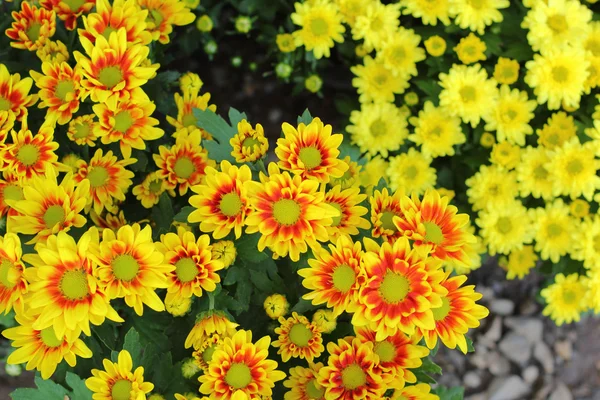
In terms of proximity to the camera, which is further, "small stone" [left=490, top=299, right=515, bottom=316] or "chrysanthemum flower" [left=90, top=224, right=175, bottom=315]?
"small stone" [left=490, top=299, right=515, bottom=316]

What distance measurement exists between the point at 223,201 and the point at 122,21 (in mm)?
640

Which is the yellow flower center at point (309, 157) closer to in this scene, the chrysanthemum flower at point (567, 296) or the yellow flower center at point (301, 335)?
the yellow flower center at point (301, 335)

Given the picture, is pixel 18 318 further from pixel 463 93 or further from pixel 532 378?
pixel 532 378

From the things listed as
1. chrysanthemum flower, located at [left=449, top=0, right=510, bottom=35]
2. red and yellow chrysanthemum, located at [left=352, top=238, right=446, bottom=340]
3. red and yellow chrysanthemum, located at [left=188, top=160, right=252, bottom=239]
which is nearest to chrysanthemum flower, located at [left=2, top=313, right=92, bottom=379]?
red and yellow chrysanthemum, located at [left=188, top=160, right=252, bottom=239]

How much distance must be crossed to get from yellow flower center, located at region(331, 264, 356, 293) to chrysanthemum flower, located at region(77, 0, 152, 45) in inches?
32.5

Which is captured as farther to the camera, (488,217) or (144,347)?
(488,217)

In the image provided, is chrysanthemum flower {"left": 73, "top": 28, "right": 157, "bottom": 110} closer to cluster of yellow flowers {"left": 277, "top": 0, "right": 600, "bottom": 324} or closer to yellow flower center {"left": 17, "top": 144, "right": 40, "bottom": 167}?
yellow flower center {"left": 17, "top": 144, "right": 40, "bottom": 167}

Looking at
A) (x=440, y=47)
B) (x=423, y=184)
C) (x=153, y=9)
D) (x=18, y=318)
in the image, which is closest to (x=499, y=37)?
(x=440, y=47)

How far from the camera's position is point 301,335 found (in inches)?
52.7

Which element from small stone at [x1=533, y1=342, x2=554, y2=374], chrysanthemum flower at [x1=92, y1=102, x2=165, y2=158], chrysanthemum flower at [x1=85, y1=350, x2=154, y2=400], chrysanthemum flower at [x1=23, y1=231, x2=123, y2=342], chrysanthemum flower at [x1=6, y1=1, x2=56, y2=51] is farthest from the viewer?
small stone at [x1=533, y1=342, x2=554, y2=374]

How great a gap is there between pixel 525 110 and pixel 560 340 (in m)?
1.20

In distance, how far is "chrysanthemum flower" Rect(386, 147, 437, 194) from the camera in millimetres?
2217

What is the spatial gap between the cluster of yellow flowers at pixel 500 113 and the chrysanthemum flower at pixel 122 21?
74 centimetres

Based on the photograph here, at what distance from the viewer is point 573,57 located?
2092mm
